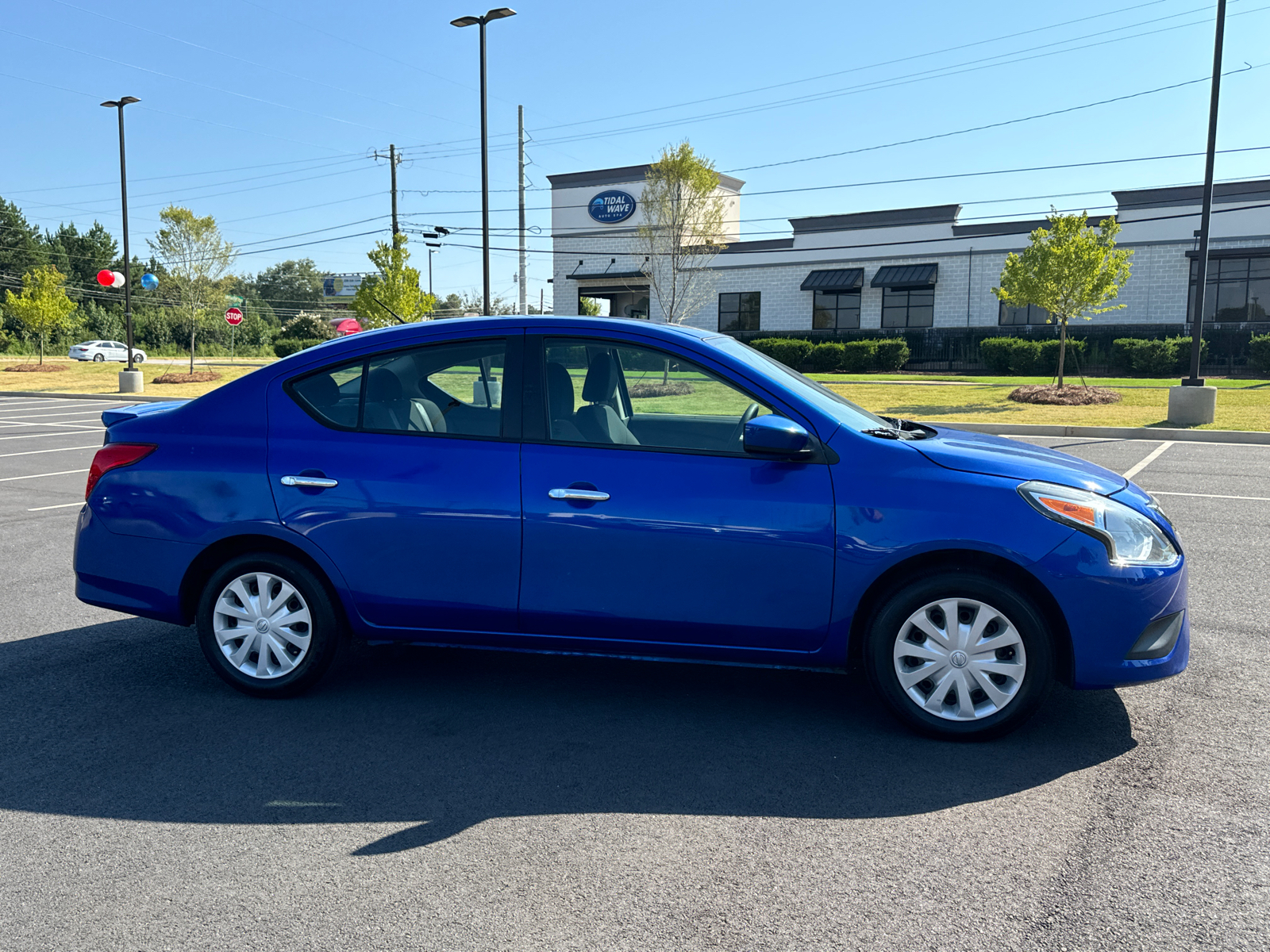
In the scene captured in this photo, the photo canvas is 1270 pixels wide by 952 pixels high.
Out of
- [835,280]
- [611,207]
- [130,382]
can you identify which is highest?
[611,207]

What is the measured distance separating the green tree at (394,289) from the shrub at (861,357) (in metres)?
15.2

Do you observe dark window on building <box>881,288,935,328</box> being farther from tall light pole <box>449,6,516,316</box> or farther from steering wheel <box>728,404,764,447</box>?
steering wheel <box>728,404,764,447</box>

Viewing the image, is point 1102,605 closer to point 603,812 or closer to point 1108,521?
point 1108,521

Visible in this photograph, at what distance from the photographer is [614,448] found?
4.07 m

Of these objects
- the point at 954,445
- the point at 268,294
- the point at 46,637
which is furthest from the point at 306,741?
the point at 268,294

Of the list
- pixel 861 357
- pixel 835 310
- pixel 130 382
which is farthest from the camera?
pixel 835 310

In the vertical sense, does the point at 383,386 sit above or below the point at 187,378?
above

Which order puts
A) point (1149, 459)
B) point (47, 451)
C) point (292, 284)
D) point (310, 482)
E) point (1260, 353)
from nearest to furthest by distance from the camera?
point (310, 482)
point (1149, 459)
point (47, 451)
point (1260, 353)
point (292, 284)

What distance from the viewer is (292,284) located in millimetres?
126688

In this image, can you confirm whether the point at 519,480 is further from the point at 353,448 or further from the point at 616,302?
the point at 616,302

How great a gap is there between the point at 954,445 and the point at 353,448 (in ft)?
8.37

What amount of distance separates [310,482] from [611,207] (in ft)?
158

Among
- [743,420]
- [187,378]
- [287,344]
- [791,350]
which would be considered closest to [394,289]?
[187,378]

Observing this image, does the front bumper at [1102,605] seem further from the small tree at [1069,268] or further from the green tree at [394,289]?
the green tree at [394,289]
